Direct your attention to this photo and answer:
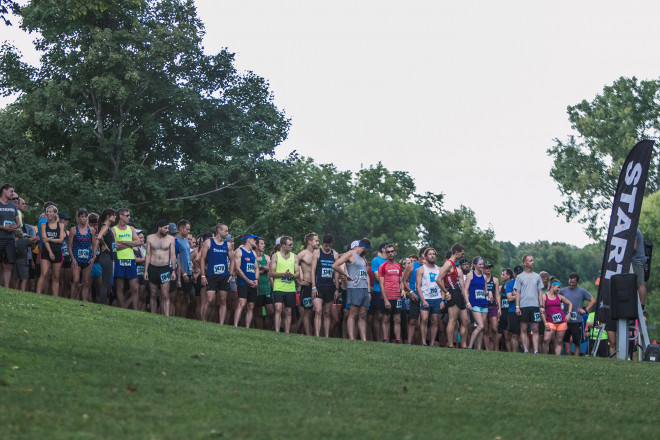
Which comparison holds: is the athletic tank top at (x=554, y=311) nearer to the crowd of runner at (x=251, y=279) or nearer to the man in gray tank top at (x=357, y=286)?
the crowd of runner at (x=251, y=279)

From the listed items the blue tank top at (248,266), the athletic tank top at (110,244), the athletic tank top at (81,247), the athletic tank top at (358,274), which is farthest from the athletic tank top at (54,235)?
the athletic tank top at (358,274)

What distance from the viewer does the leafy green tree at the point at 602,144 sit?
5725 cm

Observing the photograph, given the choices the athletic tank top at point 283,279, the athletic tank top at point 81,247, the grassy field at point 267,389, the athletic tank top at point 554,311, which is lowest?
the grassy field at point 267,389

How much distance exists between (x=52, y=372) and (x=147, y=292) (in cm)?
1086

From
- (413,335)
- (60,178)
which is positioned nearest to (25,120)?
(60,178)

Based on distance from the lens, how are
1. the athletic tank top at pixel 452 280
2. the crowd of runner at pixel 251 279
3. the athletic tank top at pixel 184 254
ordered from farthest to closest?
the athletic tank top at pixel 184 254, the athletic tank top at pixel 452 280, the crowd of runner at pixel 251 279

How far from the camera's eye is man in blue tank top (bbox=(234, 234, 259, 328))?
1755cm

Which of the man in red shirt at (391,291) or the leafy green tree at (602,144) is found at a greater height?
the leafy green tree at (602,144)

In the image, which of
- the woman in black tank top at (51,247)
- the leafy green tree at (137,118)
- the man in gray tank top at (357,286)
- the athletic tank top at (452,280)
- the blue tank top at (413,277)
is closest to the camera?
the woman in black tank top at (51,247)

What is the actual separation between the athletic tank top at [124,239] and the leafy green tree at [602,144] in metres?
44.6

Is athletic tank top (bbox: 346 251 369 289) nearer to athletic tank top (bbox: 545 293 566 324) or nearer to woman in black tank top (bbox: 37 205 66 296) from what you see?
athletic tank top (bbox: 545 293 566 324)

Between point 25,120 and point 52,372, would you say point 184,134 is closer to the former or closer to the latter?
point 25,120

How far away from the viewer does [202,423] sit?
6625 millimetres

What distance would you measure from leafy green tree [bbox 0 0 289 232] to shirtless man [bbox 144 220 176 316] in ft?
57.7
